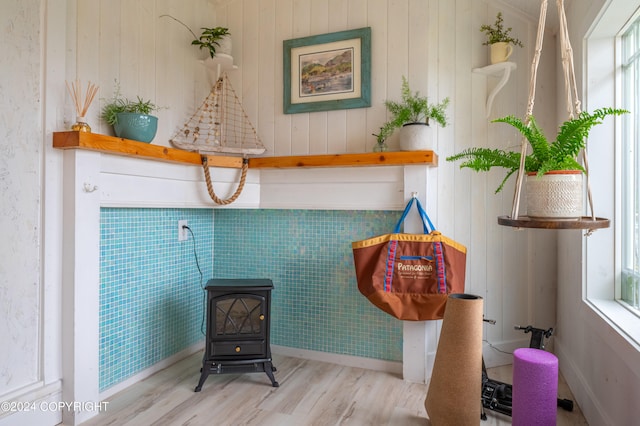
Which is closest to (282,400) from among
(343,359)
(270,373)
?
(270,373)

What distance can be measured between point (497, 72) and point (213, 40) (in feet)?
6.05

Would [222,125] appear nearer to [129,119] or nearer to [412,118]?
[129,119]

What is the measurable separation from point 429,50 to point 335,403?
208cm

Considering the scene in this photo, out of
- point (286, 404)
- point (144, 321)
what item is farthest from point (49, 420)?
point (286, 404)

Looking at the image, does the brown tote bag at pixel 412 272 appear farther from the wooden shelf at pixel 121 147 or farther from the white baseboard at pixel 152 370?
the white baseboard at pixel 152 370

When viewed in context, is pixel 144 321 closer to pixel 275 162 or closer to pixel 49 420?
pixel 49 420

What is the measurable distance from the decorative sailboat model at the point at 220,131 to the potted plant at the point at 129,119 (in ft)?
1.20

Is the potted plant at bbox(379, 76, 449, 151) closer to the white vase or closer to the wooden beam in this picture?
the wooden beam

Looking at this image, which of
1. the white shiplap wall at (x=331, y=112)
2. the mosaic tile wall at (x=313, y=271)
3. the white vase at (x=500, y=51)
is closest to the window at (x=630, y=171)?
the white vase at (x=500, y=51)

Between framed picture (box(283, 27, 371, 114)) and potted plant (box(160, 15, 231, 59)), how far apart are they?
1.28 feet

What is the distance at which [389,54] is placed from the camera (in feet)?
8.29

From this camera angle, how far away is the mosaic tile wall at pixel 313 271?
2.57m

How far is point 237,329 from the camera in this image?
2.30 m

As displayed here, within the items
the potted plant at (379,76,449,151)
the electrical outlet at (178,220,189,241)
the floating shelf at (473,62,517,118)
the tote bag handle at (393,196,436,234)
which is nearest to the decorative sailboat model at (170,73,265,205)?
the electrical outlet at (178,220,189,241)
